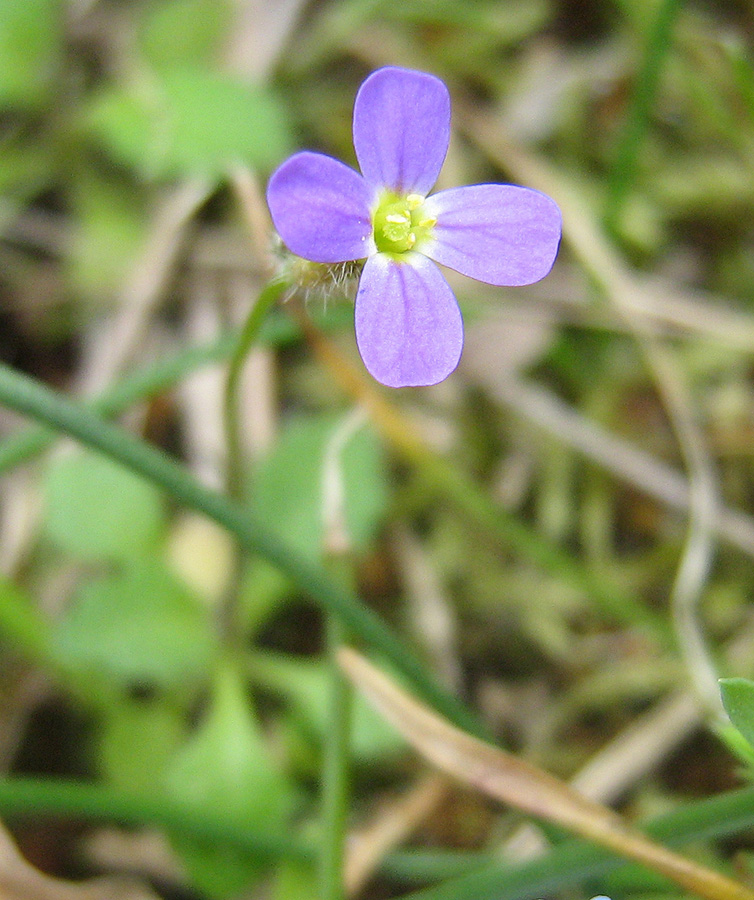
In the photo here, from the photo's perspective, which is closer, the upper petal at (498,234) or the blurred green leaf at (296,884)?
the upper petal at (498,234)

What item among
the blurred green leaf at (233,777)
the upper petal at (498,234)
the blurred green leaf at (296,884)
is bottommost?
the blurred green leaf at (296,884)

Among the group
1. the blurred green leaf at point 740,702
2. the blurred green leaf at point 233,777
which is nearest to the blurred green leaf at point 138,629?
the blurred green leaf at point 233,777

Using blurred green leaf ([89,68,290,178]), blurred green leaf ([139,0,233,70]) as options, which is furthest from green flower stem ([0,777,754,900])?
blurred green leaf ([139,0,233,70])

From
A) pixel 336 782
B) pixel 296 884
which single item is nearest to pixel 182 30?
pixel 336 782

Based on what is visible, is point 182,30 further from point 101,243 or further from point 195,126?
point 101,243

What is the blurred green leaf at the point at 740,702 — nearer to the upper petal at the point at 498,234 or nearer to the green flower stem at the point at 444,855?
the green flower stem at the point at 444,855

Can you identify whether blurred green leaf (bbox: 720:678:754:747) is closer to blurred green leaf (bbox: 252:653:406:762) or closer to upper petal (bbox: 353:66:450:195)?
upper petal (bbox: 353:66:450:195)
